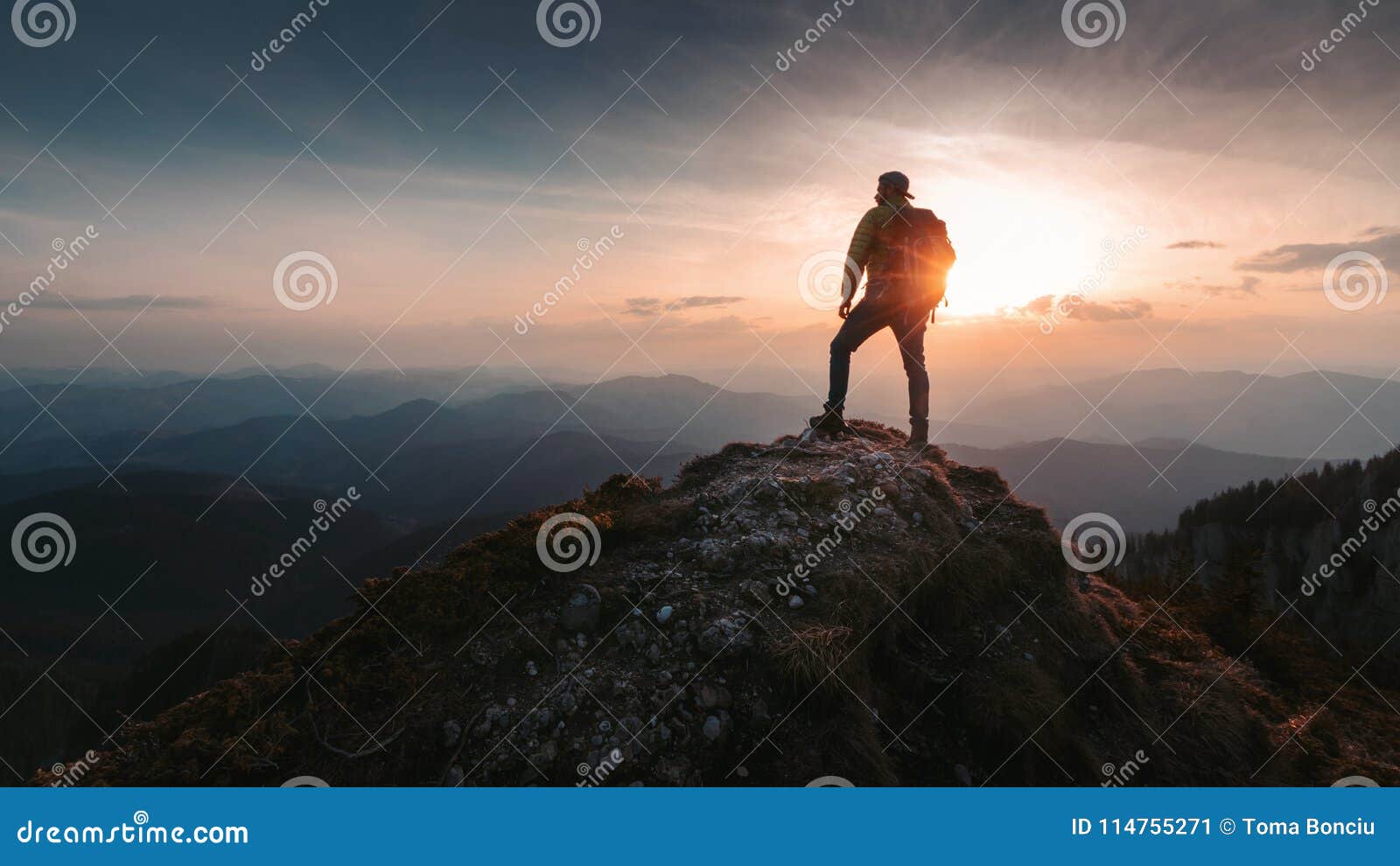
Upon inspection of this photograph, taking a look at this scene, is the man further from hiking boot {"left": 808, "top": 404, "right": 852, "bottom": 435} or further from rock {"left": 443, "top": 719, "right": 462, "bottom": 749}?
rock {"left": 443, "top": 719, "right": 462, "bottom": 749}

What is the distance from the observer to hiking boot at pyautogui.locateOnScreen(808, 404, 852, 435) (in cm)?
1166

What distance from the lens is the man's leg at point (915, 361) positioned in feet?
36.9

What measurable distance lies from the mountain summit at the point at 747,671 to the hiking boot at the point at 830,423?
207 centimetres

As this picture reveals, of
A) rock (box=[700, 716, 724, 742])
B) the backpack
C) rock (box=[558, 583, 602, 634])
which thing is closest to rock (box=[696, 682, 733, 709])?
rock (box=[700, 716, 724, 742])

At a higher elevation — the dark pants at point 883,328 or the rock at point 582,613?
the dark pants at point 883,328

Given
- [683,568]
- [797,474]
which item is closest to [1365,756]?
[797,474]

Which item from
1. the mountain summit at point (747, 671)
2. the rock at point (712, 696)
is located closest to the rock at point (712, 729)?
the mountain summit at point (747, 671)

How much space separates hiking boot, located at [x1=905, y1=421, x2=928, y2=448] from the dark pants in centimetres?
21

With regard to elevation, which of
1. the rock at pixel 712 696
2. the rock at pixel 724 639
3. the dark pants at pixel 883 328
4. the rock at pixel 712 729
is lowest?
the rock at pixel 712 729

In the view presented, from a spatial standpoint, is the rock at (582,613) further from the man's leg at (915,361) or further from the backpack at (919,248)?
the backpack at (919,248)

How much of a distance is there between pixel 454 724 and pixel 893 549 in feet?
18.9

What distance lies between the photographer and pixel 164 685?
8.29m

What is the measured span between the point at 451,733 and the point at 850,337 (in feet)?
29.8
